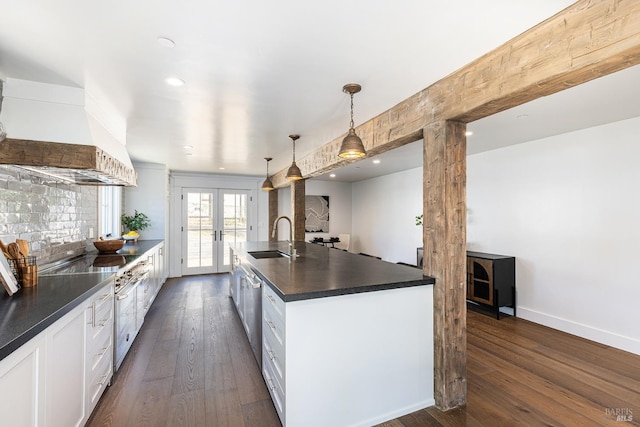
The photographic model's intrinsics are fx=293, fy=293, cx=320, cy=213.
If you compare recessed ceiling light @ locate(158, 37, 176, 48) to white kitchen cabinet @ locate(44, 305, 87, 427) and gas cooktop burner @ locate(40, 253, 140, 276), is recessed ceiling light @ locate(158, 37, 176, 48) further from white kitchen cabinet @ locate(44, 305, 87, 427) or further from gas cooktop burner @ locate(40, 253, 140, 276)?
gas cooktop burner @ locate(40, 253, 140, 276)

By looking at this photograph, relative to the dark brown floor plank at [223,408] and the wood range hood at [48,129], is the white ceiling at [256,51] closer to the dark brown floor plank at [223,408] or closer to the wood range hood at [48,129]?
the wood range hood at [48,129]

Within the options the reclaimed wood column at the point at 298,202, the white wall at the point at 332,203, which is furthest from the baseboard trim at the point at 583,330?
the white wall at the point at 332,203

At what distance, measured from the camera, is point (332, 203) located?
7922 millimetres

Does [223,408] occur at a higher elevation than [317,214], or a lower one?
lower

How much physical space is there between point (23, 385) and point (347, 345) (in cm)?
156

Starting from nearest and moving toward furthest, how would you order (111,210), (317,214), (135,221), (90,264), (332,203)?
(90,264) → (111,210) → (135,221) → (317,214) → (332,203)

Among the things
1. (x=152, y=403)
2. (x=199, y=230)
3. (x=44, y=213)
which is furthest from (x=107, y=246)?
(x=199, y=230)

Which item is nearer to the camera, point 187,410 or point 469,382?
point 187,410

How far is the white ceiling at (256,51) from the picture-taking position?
138 centimetres

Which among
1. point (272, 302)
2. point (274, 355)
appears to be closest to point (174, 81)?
point (272, 302)

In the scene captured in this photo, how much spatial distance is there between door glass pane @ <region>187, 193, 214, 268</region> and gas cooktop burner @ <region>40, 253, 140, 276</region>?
3.29m

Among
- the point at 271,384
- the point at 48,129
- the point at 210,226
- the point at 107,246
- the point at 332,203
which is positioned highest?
the point at 48,129

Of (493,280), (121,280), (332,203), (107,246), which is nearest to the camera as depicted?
(121,280)

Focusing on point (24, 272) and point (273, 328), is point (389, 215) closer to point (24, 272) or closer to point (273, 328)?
point (273, 328)
